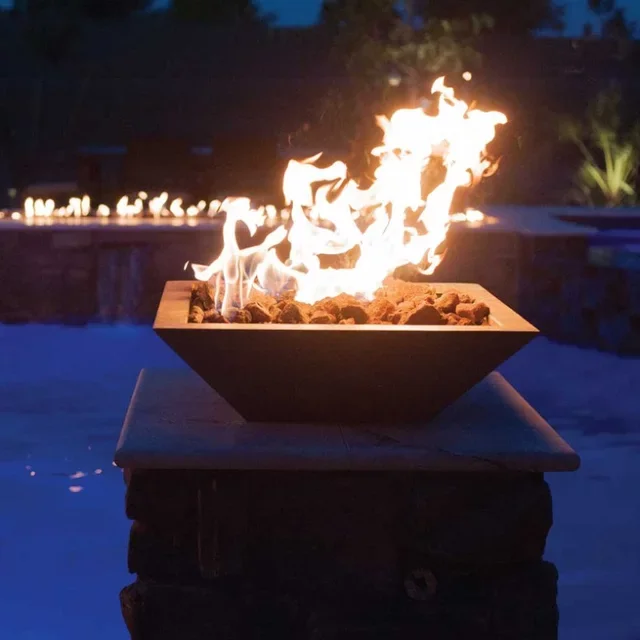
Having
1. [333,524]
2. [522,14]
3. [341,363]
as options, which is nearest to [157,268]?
[341,363]

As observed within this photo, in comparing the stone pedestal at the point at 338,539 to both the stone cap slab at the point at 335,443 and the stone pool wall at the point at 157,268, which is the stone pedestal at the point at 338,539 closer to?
the stone cap slab at the point at 335,443

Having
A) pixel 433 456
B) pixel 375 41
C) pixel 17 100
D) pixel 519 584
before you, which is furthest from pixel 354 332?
pixel 17 100

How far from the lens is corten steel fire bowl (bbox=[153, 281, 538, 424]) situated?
2.29 m

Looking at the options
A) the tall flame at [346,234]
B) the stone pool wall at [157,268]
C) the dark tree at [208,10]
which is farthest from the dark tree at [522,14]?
the tall flame at [346,234]

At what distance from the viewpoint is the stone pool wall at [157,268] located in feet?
24.5

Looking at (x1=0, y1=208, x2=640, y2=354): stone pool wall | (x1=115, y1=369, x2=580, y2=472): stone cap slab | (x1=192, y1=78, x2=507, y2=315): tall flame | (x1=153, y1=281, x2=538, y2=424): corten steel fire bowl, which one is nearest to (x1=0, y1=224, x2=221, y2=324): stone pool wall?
(x1=0, y1=208, x2=640, y2=354): stone pool wall

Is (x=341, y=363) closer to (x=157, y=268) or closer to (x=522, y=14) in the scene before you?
(x=157, y=268)

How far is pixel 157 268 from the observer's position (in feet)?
25.0

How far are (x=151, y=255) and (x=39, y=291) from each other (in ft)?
2.99

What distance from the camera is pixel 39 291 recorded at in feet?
24.9

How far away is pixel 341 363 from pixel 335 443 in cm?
19

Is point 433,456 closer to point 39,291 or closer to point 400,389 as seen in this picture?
point 400,389

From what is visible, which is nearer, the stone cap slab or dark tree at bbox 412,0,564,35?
the stone cap slab

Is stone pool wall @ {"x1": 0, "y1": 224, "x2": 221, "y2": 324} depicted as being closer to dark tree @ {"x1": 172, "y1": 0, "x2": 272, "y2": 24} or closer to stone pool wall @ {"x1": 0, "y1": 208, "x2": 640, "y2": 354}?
stone pool wall @ {"x1": 0, "y1": 208, "x2": 640, "y2": 354}
